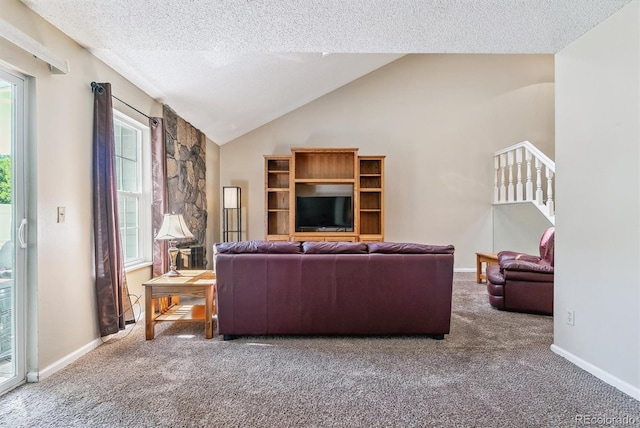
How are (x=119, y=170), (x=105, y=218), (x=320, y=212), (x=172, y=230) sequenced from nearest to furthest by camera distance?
(x=105, y=218), (x=172, y=230), (x=119, y=170), (x=320, y=212)

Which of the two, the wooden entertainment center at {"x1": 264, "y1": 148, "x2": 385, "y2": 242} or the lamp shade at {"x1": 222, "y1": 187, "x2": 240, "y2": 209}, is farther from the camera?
the lamp shade at {"x1": 222, "y1": 187, "x2": 240, "y2": 209}

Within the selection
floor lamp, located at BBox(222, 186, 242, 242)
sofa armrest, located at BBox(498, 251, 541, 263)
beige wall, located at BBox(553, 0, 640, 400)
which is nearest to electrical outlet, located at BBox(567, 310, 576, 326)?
beige wall, located at BBox(553, 0, 640, 400)

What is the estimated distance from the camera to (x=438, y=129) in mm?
6188

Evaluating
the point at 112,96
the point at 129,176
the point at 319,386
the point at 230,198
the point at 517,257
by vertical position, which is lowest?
the point at 319,386

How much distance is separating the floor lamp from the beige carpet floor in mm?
3199

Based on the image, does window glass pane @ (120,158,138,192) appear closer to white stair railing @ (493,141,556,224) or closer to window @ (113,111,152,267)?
window @ (113,111,152,267)

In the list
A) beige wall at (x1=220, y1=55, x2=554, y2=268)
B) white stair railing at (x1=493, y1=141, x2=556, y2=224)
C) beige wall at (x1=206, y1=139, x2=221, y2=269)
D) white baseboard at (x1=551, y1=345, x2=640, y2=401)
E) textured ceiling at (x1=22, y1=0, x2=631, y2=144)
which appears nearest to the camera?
white baseboard at (x1=551, y1=345, x2=640, y2=401)

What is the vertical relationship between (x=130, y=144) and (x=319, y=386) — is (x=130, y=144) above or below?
above

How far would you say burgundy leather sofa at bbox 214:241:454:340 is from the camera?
9.07 feet

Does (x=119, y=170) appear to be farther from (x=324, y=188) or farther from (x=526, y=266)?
(x=526, y=266)

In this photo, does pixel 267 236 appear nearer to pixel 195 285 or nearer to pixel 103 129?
pixel 195 285

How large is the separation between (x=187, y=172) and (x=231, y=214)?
5.39 feet

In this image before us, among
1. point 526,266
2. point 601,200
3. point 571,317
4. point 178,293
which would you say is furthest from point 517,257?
point 178,293

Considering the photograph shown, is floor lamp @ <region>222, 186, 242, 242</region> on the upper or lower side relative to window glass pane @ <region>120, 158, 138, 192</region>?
lower
